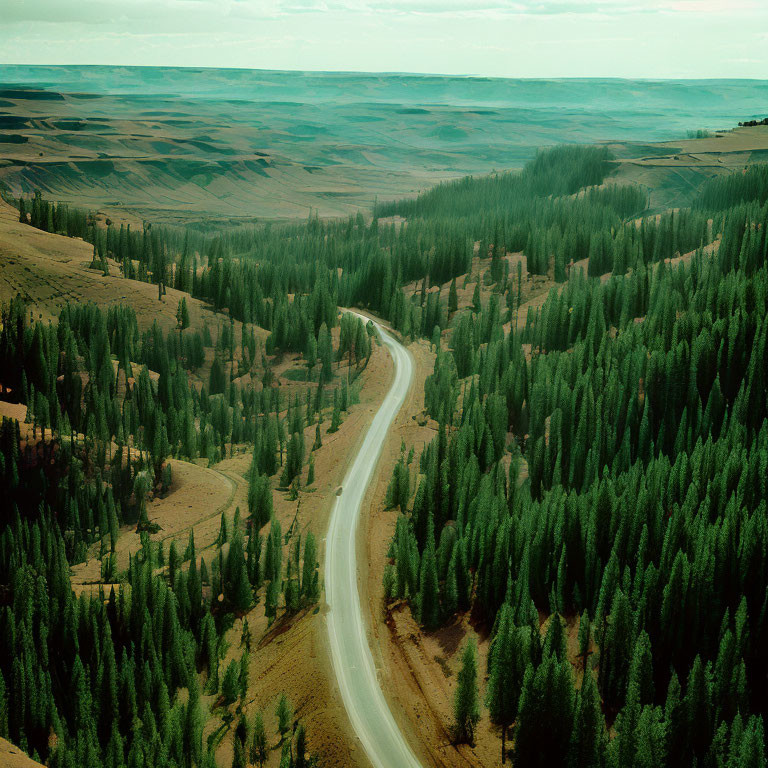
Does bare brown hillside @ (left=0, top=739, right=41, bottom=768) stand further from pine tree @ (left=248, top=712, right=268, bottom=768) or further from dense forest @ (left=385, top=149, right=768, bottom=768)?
dense forest @ (left=385, top=149, right=768, bottom=768)

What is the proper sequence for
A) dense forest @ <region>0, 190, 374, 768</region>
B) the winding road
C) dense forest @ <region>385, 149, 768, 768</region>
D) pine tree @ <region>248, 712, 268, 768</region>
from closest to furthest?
1. dense forest @ <region>385, 149, 768, 768</region>
2. the winding road
3. pine tree @ <region>248, 712, 268, 768</region>
4. dense forest @ <region>0, 190, 374, 768</region>

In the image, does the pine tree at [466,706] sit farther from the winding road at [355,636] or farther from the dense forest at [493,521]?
the winding road at [355,636]

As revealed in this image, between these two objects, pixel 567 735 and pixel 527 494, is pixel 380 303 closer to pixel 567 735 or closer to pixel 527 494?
pixel 527 494

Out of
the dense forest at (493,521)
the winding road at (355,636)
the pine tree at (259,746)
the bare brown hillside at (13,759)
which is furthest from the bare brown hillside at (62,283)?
the bare brown hillside at (13,759)

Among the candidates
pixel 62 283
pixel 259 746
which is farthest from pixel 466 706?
pixel 62 283

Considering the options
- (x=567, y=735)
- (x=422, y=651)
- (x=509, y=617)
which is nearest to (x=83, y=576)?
(x=422, y=651)

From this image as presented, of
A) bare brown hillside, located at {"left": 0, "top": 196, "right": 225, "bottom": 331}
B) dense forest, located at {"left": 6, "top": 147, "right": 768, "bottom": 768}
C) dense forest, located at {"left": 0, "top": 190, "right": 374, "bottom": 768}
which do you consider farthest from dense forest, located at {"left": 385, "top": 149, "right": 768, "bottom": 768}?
bare brown hillside, located at {"left": 0, "top": 196, "right": 225, "bottom": 331}
